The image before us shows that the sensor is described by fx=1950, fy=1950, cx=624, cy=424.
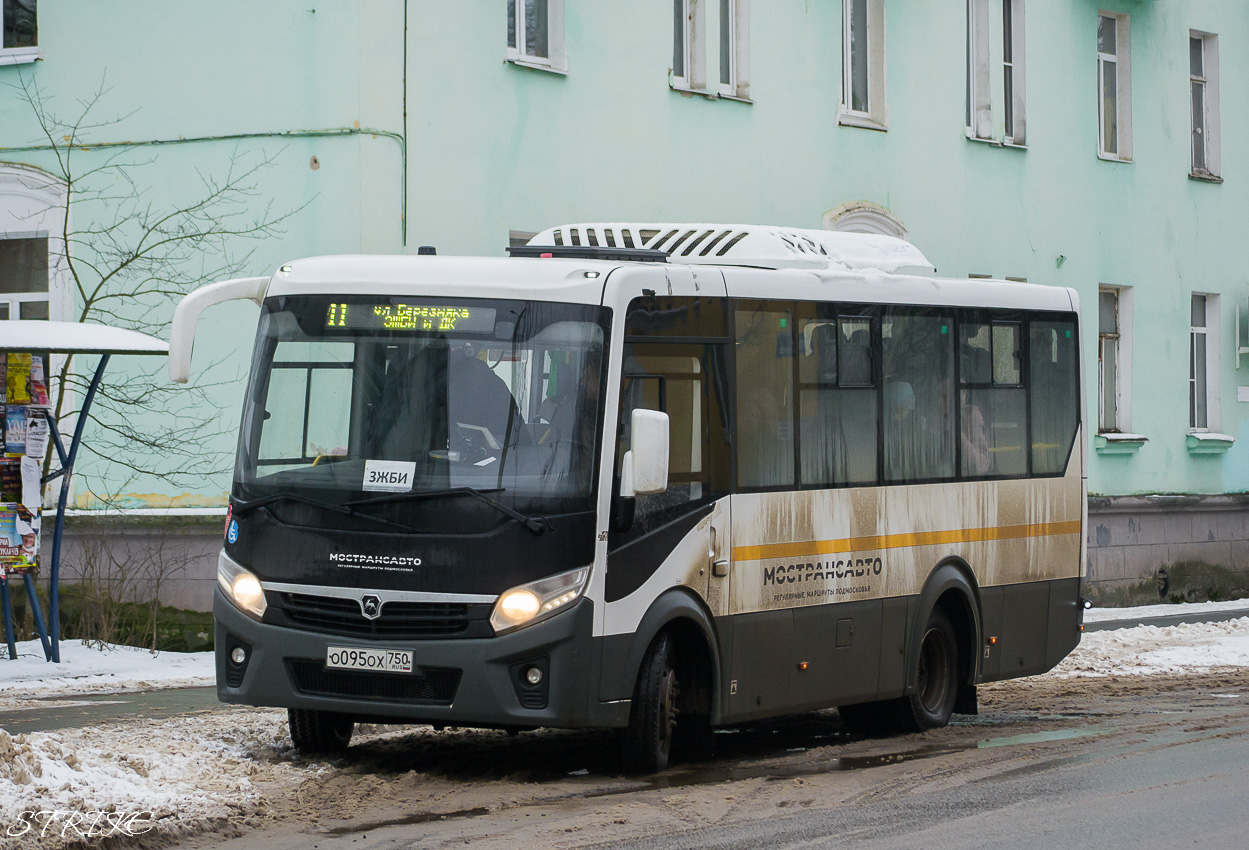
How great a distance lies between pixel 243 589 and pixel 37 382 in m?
5.46

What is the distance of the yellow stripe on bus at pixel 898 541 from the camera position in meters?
10.4

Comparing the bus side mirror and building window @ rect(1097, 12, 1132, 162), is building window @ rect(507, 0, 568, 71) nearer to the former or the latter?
building window @ rect(1097, 12, 1132, 162)

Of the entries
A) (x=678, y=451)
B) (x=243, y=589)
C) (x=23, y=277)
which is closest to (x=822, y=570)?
(x=678, y=451)

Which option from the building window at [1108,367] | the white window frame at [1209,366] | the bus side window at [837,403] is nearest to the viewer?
the bus side window at [837,403]

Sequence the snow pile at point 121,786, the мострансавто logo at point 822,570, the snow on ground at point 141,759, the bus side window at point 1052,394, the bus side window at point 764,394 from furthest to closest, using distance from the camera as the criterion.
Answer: the bus side window at point 1052,394
the мострансавто logo at point 822,570
the bus side window at point 764,394
the snow on ground at point 141,759
the snow pile at point 121,786

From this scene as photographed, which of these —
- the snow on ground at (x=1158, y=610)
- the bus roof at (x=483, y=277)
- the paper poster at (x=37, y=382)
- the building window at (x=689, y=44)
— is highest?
the building window at (x=689, y=44)

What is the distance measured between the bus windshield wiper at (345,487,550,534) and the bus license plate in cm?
69

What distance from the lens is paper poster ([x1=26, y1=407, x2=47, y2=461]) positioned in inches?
558

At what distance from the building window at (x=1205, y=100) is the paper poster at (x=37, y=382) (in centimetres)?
1826

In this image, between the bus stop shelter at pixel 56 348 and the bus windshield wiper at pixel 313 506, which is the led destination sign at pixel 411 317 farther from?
the bus stop shelter at pixel 56 348

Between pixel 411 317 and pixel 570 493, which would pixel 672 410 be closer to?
pixel 570 493

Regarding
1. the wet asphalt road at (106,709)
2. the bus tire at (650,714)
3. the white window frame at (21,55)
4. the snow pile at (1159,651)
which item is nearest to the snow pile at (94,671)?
the wet asphalt road at (106,709)

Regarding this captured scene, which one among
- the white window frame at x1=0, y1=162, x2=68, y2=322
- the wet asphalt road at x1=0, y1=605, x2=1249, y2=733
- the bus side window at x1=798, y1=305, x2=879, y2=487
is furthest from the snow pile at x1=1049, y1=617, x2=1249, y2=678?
the white window frame at x1=0, y1=162, x2=68, y2=322

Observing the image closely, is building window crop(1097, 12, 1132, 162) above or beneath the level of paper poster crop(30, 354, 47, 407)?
above
